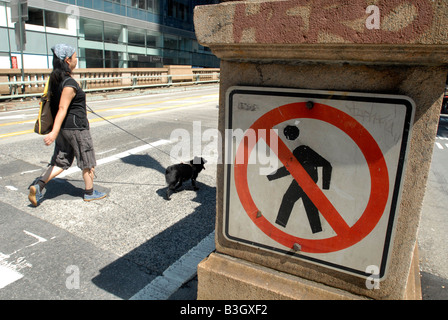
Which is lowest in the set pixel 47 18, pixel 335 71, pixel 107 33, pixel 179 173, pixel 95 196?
pixel 95 196

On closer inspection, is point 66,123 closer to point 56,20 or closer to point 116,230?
point 116,230

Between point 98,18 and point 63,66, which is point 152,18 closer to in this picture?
point 98,18

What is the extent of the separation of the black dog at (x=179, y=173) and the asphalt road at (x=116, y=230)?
171 mm

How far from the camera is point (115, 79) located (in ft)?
68.2

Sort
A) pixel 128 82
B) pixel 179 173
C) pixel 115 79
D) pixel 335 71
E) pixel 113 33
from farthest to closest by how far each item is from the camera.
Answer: pixel 113 33 → pixel 128 82 → pixel 115 79 → pixel 179 173 → pixel 335 71

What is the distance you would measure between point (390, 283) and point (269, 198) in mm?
641

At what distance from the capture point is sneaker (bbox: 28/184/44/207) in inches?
172

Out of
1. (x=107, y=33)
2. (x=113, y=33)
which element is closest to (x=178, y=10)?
(x=113, y=33)

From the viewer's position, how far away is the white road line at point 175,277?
284 cm

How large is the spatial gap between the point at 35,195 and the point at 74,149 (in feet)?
2.47

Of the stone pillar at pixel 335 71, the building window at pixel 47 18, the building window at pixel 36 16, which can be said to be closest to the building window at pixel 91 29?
the building window at pixel 47 18

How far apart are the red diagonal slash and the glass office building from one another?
22175 mm

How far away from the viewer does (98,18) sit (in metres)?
29.7

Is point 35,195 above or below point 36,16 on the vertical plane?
below
